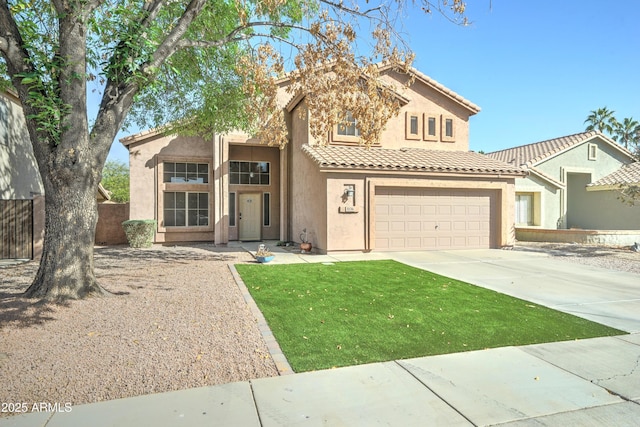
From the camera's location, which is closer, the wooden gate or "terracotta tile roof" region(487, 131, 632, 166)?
the wooden gate

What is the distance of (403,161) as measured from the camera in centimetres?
1402

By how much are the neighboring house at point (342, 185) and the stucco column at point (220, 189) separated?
5cm

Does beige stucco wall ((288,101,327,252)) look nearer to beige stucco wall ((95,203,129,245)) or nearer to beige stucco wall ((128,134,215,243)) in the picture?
beige stucco wall ((128,134,215,243))

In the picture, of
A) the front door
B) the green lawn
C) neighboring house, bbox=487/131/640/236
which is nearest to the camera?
the green lawn

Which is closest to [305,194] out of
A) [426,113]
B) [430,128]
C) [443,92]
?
[430,128]

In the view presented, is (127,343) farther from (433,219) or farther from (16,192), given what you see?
(16,192)

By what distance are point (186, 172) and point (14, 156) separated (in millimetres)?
6282

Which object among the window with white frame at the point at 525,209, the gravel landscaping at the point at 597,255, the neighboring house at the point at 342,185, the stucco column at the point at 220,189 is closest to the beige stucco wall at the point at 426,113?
the neighboring house at the point at 342,185

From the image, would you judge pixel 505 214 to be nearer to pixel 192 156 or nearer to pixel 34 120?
pixel 192 156

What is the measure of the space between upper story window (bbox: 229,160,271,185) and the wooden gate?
8.10 metres

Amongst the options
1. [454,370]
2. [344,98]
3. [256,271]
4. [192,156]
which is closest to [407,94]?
[344,98]

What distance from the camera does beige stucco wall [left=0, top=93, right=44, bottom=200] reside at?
40.6 feet

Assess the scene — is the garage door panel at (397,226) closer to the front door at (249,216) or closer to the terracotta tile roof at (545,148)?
the front door at (249,216)

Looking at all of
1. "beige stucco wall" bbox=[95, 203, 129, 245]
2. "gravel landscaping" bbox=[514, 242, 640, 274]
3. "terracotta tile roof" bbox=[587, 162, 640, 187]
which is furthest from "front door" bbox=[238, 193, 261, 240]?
"terracotta tile roof" bbox=[587, 162, 640, 187]
